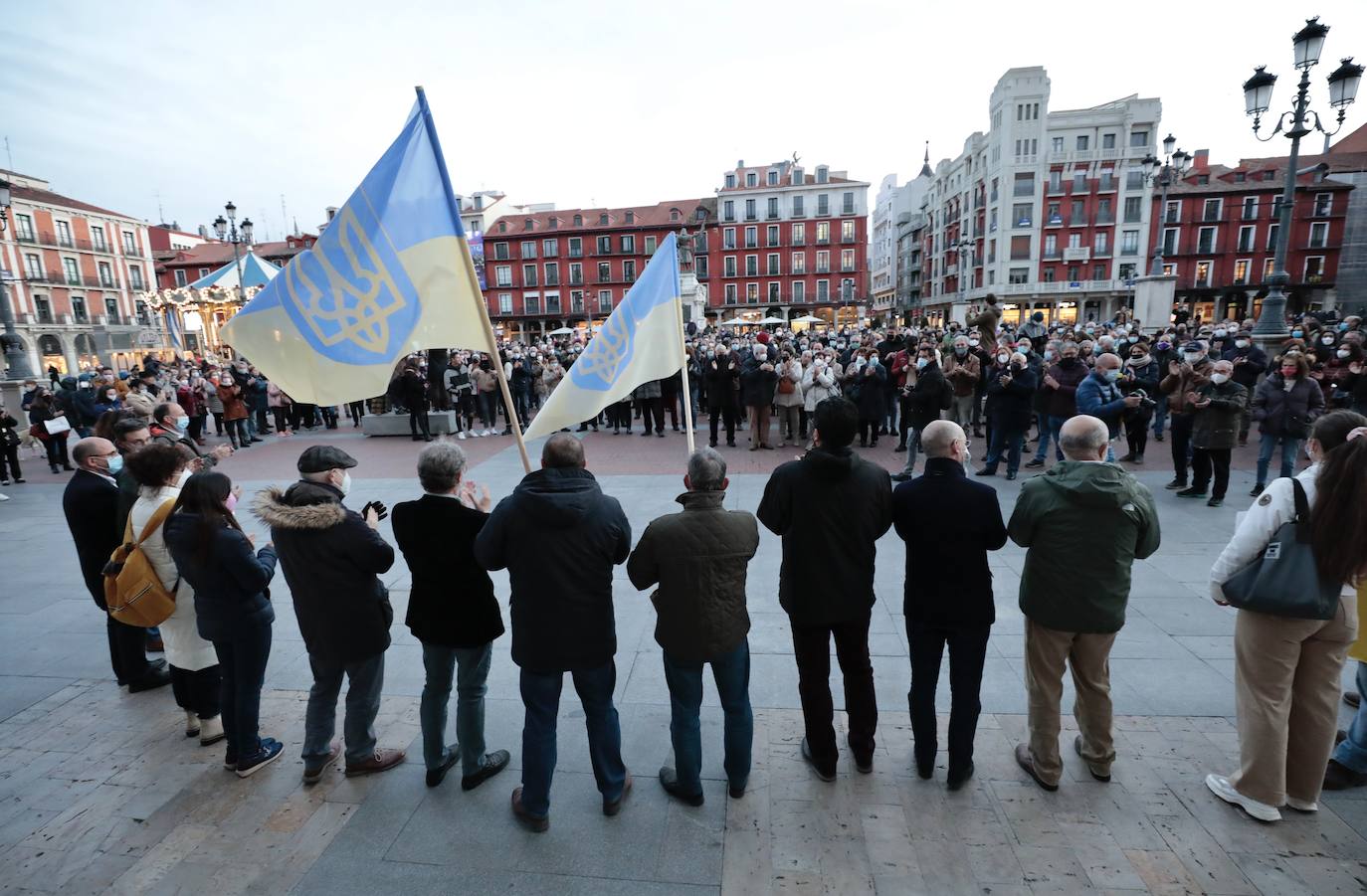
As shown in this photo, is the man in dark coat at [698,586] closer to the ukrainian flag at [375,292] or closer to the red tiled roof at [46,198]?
the ukrainian flag at [375,292]

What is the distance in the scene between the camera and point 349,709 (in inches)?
124

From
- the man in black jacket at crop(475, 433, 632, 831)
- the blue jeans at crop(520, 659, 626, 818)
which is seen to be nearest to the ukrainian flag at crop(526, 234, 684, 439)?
the man in black jacket at crop(475, 433, 632, 831)

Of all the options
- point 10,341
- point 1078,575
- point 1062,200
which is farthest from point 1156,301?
point 1062,200

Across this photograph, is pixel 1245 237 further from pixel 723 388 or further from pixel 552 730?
pixel 552 730

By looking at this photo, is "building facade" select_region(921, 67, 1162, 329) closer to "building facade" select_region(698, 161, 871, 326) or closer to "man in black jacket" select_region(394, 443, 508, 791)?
"building facade" select_region(698, 161, 871, 326)

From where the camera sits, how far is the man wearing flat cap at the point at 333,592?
2852 mm

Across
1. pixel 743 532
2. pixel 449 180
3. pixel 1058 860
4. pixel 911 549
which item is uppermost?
pixel 449 180

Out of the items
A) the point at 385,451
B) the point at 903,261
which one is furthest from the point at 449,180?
the point at 903,261

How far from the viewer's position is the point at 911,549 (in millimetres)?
3012

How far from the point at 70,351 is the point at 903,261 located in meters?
75.7

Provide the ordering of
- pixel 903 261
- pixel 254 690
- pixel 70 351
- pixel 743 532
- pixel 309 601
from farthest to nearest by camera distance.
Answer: pixel 903 261 < pixel 70 351 < pixel 254 690 < pixel 309 601 < pixel 743 532

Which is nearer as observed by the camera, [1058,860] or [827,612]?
[1058,860]

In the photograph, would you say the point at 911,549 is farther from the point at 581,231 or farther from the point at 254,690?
the point at 581,231

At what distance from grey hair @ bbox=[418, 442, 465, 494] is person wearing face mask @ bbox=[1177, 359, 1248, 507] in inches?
307
